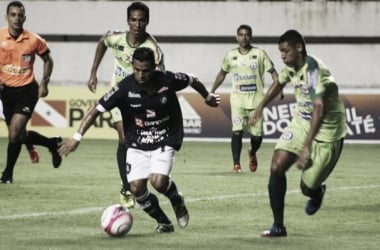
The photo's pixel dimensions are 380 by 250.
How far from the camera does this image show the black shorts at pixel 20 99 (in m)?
14.1

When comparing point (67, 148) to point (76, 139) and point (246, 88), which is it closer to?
point (76, 139)

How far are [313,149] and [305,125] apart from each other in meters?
0.29

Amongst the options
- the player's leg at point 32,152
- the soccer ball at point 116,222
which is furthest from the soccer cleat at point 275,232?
the player's leg at point 32,152

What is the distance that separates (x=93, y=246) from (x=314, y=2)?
21362 mm

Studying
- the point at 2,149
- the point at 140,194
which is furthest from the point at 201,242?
the point at 2,149

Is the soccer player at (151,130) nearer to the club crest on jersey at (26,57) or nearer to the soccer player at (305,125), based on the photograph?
the soccer player at (305,125)

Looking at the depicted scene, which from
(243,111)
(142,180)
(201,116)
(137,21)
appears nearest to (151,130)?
(142,180)

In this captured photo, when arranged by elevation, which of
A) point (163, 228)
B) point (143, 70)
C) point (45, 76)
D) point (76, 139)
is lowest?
point (163, 228)

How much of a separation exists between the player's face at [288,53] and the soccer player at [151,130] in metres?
0.95

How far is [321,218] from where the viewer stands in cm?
1099

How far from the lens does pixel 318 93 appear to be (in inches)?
364

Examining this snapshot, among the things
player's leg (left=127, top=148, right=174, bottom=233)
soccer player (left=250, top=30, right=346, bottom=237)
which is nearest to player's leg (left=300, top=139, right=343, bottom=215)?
soccer player (left=250, top=30, right=346, bottom=237)

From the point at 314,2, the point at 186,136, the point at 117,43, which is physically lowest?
the point at 186,136

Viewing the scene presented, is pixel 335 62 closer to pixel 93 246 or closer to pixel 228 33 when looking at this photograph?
pixel 228 33
